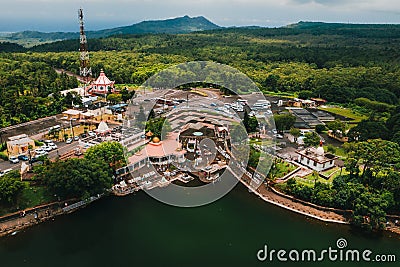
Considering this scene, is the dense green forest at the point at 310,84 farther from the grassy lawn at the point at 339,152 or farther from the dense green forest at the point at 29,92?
the grassy lawn at the point at 339,152

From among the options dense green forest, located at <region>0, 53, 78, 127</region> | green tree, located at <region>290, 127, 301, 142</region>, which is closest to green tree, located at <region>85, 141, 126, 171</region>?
green tree, located at <region>290, 127, 301, 142</region>

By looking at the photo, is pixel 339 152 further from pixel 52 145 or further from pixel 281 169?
pixel 52 145

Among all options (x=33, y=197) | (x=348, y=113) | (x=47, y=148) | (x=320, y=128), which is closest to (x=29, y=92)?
(x=47, y=148)

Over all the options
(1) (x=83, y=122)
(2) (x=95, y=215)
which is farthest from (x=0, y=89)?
(2) (x=95, y=215)

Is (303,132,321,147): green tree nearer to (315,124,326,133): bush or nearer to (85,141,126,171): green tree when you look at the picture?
(315,124,326,133): bush
